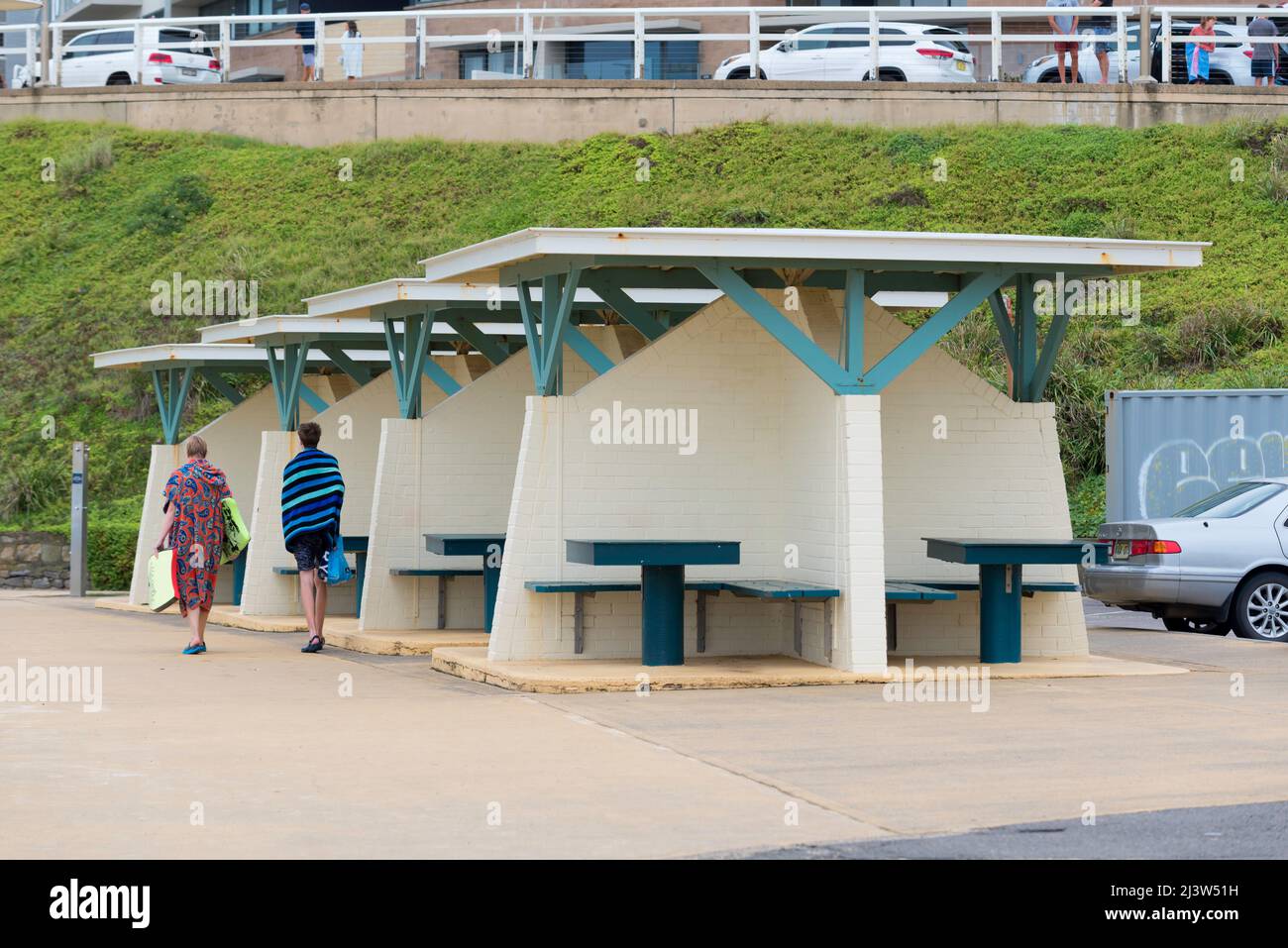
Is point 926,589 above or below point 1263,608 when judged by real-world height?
above

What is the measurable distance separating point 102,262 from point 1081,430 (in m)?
17.3

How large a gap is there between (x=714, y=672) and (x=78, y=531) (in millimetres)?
13532

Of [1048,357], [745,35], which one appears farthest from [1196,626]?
[745,35]

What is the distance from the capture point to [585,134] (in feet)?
116

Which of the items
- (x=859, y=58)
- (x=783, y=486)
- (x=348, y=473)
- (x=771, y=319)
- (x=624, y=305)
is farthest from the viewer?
(x=859, y=58)

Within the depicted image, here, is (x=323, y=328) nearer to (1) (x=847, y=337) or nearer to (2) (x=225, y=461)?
(2) (x=225, y=461)

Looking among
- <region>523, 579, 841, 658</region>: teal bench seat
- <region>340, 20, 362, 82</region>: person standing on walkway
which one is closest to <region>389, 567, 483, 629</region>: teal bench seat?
<region>523, 579, 841, 658</region>: teal bench seat

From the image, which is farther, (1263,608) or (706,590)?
(1263,608)

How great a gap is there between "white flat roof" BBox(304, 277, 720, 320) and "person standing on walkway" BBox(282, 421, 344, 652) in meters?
1.33

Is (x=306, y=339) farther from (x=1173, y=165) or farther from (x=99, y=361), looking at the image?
(x=1173, y=165)

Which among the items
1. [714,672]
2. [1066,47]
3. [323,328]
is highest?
[1066,47]

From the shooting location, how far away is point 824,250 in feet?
40.1

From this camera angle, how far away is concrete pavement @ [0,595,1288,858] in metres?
7.31

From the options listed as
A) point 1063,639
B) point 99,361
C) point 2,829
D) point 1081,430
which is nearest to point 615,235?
point 1063,639
